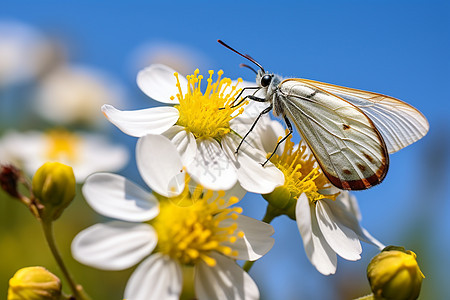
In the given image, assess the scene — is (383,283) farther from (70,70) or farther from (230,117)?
(70,70)

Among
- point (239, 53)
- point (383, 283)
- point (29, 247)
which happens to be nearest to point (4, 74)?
point (29, 247)

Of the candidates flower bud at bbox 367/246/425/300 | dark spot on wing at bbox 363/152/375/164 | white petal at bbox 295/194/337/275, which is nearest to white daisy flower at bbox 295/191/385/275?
white petal at bbox 295/194/337/275

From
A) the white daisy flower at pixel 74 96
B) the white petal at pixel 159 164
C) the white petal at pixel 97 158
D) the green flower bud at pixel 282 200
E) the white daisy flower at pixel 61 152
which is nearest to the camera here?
the white petal at pixel 159 164

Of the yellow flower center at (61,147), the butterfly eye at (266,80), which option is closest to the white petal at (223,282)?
the butterfly eye at (266,80)

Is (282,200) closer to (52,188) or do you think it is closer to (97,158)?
(52,188)

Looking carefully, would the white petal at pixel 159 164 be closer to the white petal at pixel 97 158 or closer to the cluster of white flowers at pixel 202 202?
the cluster of white flowers at pixel 202 202

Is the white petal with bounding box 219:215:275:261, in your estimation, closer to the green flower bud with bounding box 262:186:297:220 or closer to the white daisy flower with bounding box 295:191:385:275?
the white daisy flower with bounding box 295:191:385:275
